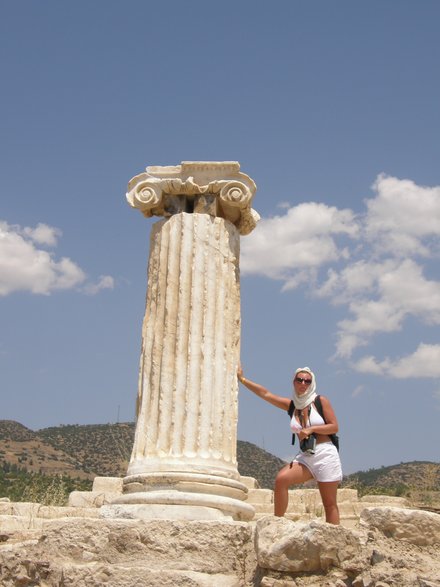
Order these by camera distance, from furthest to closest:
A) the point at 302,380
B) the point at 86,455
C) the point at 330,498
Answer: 1. the point at 86,455
2. the point at 302,380
3. the point at 330,498

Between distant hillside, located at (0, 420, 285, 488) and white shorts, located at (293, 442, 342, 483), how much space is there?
19.3 m

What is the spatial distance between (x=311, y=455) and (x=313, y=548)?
5.91ft

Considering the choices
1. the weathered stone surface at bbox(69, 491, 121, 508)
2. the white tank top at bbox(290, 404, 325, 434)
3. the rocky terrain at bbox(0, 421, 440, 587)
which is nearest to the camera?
the rocky terrain at bbox(0, 421, 440, 587)

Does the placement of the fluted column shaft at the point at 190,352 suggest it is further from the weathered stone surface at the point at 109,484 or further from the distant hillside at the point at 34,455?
the distant hillside at the point at 34,455

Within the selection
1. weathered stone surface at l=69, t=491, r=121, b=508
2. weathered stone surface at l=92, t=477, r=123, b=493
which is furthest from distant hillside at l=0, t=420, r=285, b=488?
weathered stone surface at l=69, t=491, r=121, b=508

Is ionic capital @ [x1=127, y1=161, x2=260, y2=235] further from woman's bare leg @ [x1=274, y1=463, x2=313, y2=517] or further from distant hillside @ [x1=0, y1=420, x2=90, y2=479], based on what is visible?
distant hillside @ [x1=0, y1=420, x2=90, y2=479]

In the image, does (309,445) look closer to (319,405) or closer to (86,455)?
(319,405)

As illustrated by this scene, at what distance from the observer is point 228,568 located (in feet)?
17.0

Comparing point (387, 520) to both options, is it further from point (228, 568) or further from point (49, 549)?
point (49, 549)

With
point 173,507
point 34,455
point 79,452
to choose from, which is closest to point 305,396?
point 173,507

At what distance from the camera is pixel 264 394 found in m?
7.01

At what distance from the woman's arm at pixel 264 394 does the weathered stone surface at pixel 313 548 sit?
2.16 m

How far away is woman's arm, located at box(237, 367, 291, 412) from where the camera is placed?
6832 mm

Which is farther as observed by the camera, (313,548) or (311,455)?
(311,455)
